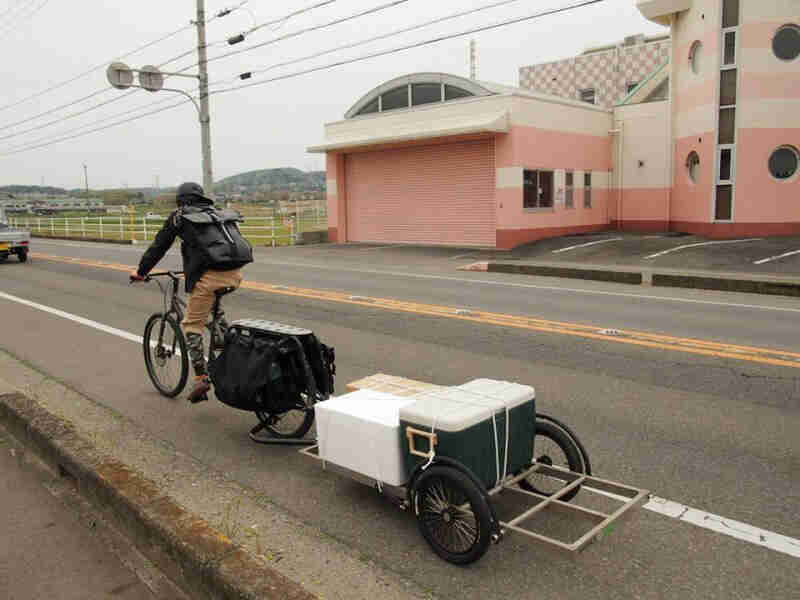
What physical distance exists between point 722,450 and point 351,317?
647 cm

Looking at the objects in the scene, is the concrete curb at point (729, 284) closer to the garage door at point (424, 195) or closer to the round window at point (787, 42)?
the garage door at point (424, 195)

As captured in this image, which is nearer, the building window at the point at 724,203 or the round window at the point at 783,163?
the round window at the point at 783,163

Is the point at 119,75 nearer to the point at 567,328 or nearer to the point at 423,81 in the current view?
the point at 423,81

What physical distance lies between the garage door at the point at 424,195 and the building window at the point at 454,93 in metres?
1.64

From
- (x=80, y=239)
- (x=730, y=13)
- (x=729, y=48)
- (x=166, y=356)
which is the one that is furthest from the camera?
(x=80, y=239)

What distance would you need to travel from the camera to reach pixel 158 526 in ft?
12.2

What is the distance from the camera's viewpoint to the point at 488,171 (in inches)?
965

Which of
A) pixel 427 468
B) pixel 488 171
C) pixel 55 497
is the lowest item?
pixel 55 497

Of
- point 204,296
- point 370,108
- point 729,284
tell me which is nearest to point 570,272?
point 729,284

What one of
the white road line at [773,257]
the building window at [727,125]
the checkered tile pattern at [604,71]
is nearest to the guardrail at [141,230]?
the building window at [727,125]

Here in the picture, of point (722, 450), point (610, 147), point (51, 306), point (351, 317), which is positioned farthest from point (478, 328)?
point (610, 147)

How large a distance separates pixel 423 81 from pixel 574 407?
22.1 m

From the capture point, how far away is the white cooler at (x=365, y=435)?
12.5ft

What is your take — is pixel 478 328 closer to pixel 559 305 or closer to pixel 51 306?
pixel 559 305
